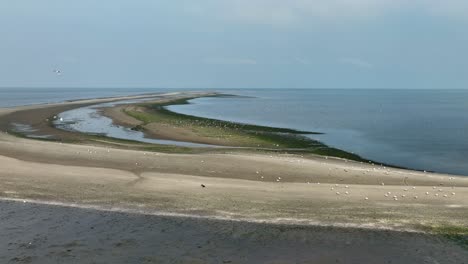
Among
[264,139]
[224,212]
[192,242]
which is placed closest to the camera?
[192,242]

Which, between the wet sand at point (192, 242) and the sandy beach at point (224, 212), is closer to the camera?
the wet sand at point (192, 242)

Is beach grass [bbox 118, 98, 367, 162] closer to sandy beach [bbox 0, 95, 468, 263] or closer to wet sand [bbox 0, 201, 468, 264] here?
sandy beach [bbox 0, 95, 468, 263]

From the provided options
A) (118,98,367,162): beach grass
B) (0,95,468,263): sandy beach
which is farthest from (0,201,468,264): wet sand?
(118,98,367,162): beach grass

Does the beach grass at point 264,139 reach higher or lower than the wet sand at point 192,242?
higher

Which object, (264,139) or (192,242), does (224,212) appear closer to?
(192,242)

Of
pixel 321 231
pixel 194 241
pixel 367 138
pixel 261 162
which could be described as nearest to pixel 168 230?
pixel 194 241

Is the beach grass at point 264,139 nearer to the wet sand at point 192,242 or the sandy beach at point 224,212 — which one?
the sandy beach at point 224,212

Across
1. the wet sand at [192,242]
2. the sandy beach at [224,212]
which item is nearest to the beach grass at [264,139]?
the sandy beach at [224,212]

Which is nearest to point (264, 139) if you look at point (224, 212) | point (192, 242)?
point (224, 212)

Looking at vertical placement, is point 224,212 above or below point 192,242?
above
